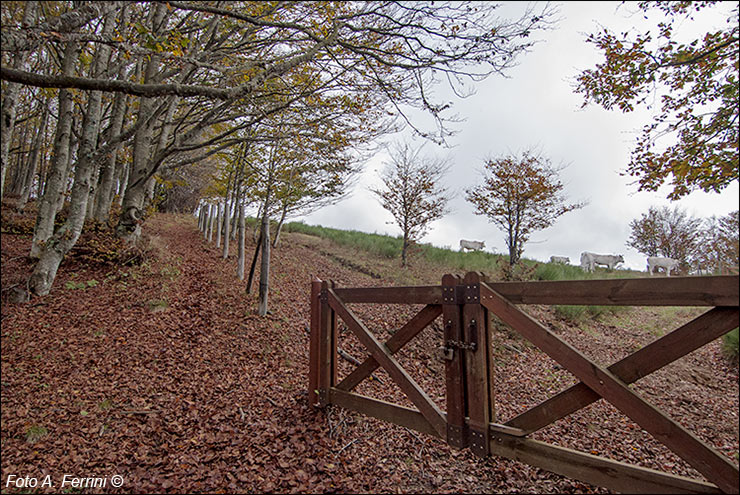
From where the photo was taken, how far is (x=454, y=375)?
9.48ft

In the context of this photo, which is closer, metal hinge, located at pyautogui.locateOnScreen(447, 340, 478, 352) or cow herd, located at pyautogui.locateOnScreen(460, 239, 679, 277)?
metal hinge, located at pyautogui.locateOnScreen(447, 340, 478, 352)

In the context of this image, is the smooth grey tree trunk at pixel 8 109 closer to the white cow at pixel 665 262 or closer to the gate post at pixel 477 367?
the gate post at pixel 477 367

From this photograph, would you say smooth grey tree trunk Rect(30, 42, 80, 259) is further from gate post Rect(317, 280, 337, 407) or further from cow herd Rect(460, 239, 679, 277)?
cow herd Rect(460, 239, 679, 277)

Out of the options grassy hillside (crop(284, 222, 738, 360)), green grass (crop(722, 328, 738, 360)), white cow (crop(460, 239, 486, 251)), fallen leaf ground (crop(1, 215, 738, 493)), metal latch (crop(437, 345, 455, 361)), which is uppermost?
white cow (crop(460, 239, 486, 251))

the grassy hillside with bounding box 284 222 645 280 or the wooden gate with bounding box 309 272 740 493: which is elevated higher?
the grassy hillside with bounding box 284 222 645 280

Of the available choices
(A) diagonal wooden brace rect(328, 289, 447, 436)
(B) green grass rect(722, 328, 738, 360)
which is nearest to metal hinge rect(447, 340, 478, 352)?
(A) diagonal wooden brace rect(328, 289, 447, 436)

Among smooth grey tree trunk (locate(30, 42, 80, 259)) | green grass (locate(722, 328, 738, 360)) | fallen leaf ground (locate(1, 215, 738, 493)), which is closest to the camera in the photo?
fallen leaf ground (locate(1, 215, 738, 493))

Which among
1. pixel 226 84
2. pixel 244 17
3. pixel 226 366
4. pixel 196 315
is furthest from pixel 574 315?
pixel 226 84

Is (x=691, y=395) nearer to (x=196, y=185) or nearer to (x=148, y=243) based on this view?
(x=148, y=243)

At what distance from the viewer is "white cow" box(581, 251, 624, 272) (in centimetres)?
1598

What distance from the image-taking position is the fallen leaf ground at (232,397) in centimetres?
311

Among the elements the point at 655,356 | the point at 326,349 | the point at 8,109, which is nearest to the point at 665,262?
the point at 655,356

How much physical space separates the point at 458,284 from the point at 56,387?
475 centimetres

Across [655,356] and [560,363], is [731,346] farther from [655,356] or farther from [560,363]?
[560,363]
